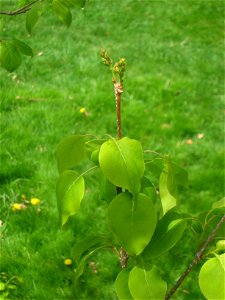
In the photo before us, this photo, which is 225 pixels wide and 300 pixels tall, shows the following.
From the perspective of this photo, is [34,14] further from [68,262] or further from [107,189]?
[68,262]

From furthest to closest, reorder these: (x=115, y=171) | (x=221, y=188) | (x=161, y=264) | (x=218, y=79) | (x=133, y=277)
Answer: (x=218, y=79), (x=221, y=188), (x=161, y=264), (x=133, y=277), (x=115, y=171)

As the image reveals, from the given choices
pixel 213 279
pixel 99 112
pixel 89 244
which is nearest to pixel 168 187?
pixel 213 279

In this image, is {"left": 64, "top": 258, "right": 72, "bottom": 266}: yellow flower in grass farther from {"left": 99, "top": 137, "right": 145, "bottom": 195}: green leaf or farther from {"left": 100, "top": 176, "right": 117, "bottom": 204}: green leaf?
{"left": 99, "top": 137, "right": 145, "bottom": 195}: green leaf

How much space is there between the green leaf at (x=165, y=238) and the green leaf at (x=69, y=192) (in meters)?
0.24

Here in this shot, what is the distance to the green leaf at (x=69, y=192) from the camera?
1.34 meters

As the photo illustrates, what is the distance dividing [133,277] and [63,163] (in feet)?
1.20

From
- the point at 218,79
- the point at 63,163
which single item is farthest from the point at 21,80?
the point at 63,163

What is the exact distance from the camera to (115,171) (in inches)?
45.8

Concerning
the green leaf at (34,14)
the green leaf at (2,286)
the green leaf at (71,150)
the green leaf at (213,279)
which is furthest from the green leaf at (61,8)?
the green leaf at (2,286)

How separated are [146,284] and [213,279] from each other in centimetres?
21

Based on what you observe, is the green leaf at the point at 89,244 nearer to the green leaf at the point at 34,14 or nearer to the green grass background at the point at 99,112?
the green leaf at the point at 34,14

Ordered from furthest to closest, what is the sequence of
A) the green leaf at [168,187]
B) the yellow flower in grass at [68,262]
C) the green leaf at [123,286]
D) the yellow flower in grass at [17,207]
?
the yellow flower in grass at [17,207]
the yellow flower in grass at [68,262]
the green leaf at [123,286]
the green leaf at [168,187]

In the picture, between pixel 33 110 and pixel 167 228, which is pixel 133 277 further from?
pixel 33 110

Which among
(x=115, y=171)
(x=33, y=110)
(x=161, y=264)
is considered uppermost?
(x=115, y=171)
